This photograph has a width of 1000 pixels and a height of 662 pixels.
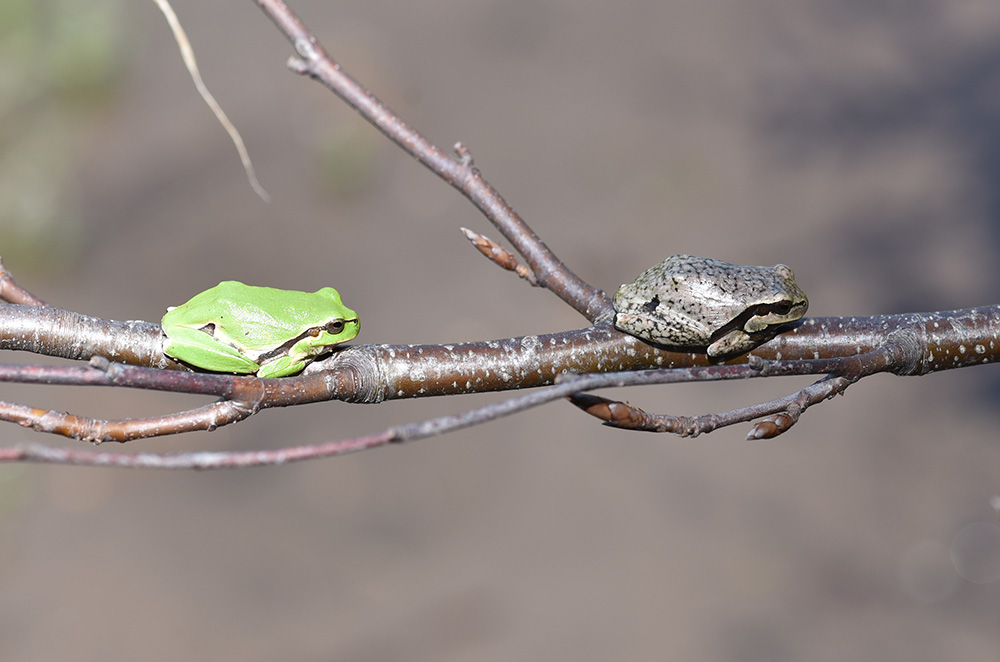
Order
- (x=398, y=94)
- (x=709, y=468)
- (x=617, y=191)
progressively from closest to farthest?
(x=709, y=468) → (x=617, y=191) → (x=398, y=94)

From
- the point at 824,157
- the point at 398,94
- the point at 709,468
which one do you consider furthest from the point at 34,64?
the point at 824,157

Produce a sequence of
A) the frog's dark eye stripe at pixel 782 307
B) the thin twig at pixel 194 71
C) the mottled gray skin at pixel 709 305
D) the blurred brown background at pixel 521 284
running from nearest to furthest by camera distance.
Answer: the thin twig at pixel 194 71 → the mottled gray skin at pixel 709 305 → the frog's dark eye stripe at pixel 782 307 → the blurred brown background at pixel 521 284

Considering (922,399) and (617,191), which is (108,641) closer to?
(617,191)

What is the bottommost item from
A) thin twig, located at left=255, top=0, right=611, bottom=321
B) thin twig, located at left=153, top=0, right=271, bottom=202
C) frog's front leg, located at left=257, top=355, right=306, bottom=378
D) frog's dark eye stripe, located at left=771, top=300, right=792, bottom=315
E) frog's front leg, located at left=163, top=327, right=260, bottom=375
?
frog's dark eye stripe, located at left=771, top=300, right=792, bottom=315

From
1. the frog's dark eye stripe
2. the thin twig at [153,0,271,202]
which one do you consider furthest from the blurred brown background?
the thin twig at [153,0,271,202]

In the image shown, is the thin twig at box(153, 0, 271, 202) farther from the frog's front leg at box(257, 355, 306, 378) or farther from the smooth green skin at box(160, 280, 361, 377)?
the frog's front leg at box(257, 355, 306, 378)

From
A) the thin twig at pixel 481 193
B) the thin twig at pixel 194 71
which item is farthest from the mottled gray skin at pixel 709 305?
the thin twig at pixel 194 71

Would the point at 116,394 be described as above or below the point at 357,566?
above

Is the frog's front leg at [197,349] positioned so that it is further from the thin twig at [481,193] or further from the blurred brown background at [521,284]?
the blurred brown background at [521,284]
